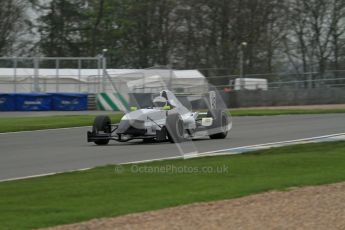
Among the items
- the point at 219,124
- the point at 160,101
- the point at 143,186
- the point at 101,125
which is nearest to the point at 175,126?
the point at 160,101

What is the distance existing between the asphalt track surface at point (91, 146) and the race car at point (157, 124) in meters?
0.21

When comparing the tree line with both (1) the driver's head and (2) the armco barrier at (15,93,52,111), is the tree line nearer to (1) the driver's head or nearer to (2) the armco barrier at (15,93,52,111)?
(2) the armco barrier at (15,93,52,111)

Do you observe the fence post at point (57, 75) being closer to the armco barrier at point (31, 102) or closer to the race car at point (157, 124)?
the armco barrier at point (31, 102)

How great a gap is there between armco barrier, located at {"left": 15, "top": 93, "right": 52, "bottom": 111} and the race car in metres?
22.4

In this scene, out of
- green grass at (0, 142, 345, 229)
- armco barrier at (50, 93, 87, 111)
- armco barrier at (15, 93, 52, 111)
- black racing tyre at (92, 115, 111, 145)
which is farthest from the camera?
armco barrier at (50, 93, 87, 111)

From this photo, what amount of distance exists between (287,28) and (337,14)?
4.14 m

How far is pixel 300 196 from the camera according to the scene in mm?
8906

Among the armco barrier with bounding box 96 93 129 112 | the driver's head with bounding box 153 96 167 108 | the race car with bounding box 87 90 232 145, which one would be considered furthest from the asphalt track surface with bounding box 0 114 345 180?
the armco barrier with bounding box 96 93 129 112

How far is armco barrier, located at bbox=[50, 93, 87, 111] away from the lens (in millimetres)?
39500

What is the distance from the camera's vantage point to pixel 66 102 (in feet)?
130

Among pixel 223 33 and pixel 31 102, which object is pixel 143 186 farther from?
pixel 223 33

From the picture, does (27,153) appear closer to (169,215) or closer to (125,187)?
(125,187)

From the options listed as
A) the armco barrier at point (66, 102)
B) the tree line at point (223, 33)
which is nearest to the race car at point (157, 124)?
the armco barrier at point (66, 102)

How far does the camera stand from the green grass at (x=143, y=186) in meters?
8.00
